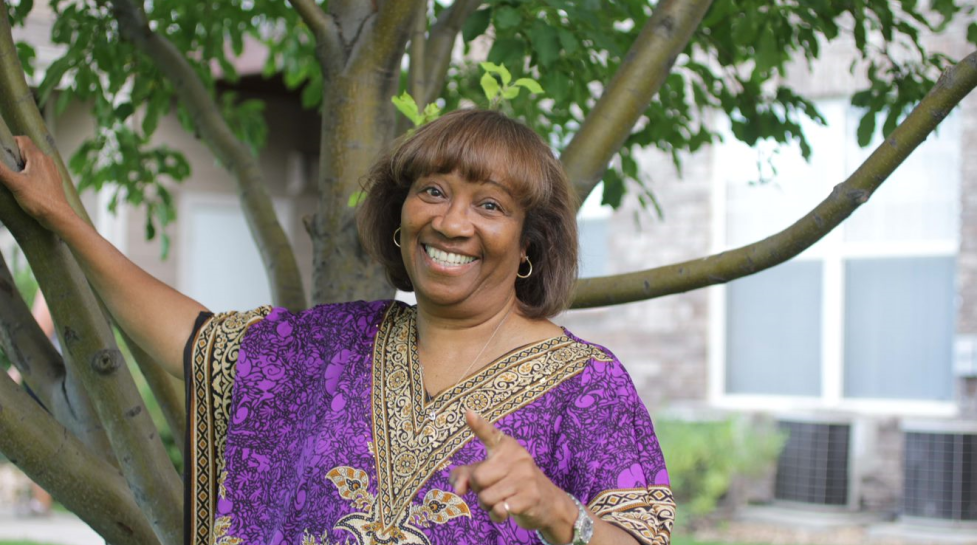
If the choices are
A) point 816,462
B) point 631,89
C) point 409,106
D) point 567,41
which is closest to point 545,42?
point 567,41

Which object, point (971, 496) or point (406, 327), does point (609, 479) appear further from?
point (971, 496)

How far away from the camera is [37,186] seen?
2064 mm

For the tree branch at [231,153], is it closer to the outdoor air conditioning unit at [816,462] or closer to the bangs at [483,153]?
the bangs at [483,153]

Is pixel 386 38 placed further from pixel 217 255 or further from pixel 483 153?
pixel 217 255

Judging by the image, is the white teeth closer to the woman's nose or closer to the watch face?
the woman's nose

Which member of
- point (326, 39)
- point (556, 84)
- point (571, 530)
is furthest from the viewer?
point (556, 84)

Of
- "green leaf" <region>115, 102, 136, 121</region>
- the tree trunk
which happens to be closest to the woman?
the tree trunk

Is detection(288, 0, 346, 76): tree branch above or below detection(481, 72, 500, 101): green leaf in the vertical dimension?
above

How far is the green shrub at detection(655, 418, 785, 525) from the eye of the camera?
7.68 metres

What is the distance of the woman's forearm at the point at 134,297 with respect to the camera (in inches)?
83.2

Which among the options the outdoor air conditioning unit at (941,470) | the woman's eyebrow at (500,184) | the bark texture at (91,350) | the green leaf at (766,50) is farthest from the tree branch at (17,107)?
the outdoor air conditioning unit at (941,470)

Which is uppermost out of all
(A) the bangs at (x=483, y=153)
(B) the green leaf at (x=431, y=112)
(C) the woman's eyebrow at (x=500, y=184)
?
(B) the green leaf at (x=431, y=112)

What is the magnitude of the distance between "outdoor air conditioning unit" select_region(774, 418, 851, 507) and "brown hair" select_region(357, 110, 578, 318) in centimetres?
602

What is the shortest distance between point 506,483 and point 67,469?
41.5 inches
